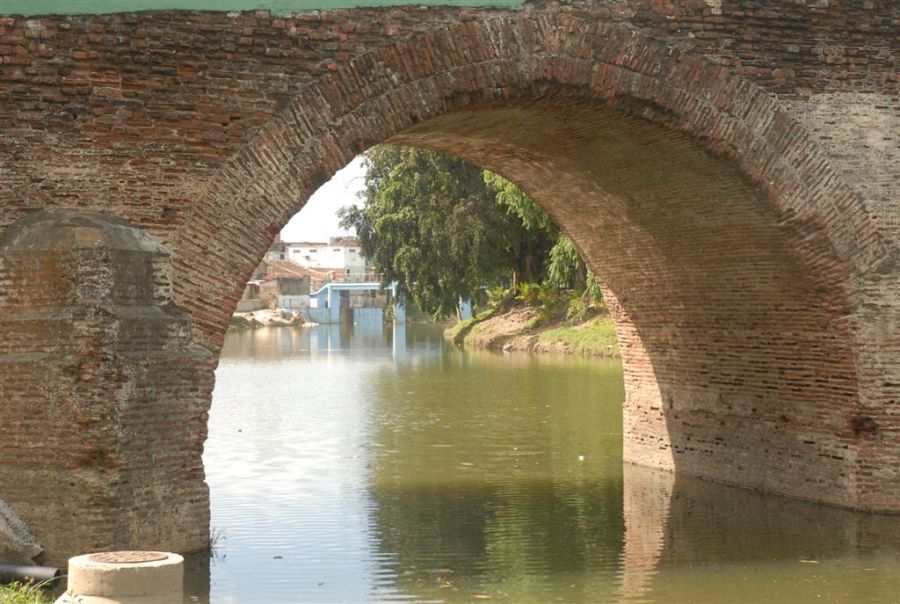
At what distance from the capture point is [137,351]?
28.0 ft

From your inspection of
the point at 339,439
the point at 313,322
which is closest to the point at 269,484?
the point at 339,439

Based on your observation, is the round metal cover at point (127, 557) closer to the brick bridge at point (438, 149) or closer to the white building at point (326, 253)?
the brick bridge at point (438, 149)

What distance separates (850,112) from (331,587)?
17.2 feet

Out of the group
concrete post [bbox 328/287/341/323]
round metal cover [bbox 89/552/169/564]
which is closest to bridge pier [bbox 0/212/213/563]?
round metal cover [bbox 89/552/169/564]

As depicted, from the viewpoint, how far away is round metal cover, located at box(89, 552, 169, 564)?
6348mm

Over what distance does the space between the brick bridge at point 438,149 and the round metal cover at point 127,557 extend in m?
1.95

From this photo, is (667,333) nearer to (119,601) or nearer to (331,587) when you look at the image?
(331,587)

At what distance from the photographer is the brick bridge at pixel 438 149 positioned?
27.9ft

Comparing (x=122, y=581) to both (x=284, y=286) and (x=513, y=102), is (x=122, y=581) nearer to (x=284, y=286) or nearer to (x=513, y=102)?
(x=513, y=102)

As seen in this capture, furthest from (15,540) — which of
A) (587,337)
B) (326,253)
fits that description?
(326,253)

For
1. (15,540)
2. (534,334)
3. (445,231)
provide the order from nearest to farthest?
1. (15,540)
2. (534,334)
3. (445,231)

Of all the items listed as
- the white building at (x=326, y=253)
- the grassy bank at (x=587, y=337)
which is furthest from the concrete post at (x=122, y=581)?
the white building at (x=326, y=253)

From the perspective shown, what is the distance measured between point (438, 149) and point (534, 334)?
76.0 ft

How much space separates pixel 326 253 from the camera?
96625 millimetres
